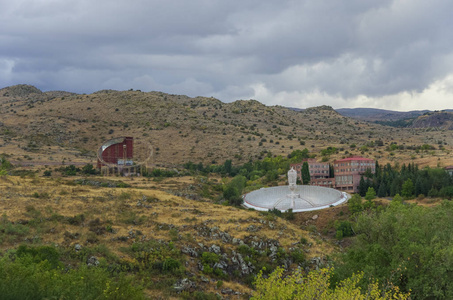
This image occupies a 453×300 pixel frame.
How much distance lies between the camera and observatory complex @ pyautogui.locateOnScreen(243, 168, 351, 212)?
220 ft

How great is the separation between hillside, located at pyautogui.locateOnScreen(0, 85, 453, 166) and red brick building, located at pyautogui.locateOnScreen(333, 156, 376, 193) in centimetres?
1660

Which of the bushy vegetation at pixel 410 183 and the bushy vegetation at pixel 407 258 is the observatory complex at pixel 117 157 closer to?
the bushy vegetation at pixel 410 183

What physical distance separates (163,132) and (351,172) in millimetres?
71867

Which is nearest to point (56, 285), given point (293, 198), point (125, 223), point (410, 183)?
point (125, 223)

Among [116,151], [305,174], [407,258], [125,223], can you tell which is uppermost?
[116,151]

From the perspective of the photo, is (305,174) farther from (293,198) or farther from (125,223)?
(125,223)

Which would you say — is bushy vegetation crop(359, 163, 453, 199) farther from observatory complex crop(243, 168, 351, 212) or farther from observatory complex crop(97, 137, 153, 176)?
observatory complex crop(97, 137, 153, 176)

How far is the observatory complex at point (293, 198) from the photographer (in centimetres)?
6706

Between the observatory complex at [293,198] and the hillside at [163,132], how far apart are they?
32533mm

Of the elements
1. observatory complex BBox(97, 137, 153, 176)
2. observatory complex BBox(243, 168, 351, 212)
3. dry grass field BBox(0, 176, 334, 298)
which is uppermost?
observatory complex BBox(97, 137, 153, 176)

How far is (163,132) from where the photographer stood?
→ 13088cm

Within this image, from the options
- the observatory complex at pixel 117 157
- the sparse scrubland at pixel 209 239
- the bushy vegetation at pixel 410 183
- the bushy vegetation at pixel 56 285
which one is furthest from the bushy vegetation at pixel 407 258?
the observatory complex at pixel 117 157

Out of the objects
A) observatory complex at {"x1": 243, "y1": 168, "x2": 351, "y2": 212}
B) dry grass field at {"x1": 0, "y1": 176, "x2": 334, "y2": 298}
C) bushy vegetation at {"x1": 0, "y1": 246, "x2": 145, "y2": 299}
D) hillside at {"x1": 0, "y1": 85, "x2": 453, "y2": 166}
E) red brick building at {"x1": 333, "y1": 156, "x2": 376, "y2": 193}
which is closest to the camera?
bushy vegetation at {"x1": 0, "y1": 246, "x2": 145, "y2": 299}

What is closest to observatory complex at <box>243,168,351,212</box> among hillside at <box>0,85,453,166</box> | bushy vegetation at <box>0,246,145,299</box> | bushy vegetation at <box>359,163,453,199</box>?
bushy vegetation at <box>359,163,453,199</box>
